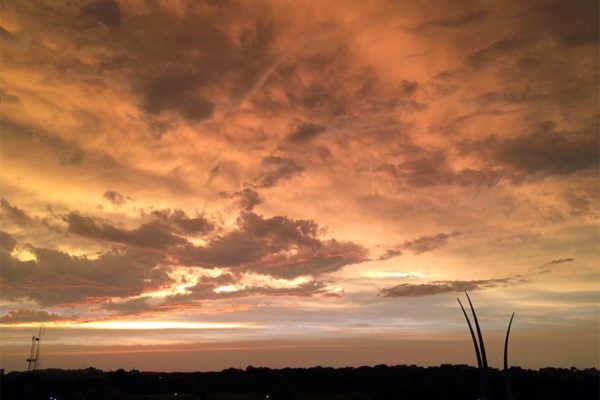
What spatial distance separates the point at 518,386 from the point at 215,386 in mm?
121403

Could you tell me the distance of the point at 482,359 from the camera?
64.0 m

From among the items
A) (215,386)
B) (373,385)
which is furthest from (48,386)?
(373,385)

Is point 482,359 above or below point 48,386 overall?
above

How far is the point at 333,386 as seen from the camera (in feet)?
577

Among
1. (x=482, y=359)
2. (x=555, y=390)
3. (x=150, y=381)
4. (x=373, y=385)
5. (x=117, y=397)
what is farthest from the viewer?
(x=150, y=381)

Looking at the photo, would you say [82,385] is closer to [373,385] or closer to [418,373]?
[373,385]

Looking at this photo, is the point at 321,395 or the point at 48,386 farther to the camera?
the point at 321,395

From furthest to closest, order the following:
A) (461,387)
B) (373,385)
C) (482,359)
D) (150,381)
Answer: (150,381)
(373,385)
(461,387)
(482,359)

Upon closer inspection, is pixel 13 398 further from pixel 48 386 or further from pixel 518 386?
pixel 518 386

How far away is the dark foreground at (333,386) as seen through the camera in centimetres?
11150

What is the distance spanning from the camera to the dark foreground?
366ft

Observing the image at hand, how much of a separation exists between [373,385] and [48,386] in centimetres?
9703

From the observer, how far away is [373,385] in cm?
16000

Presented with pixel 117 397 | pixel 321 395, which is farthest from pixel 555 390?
pixel 117 397
